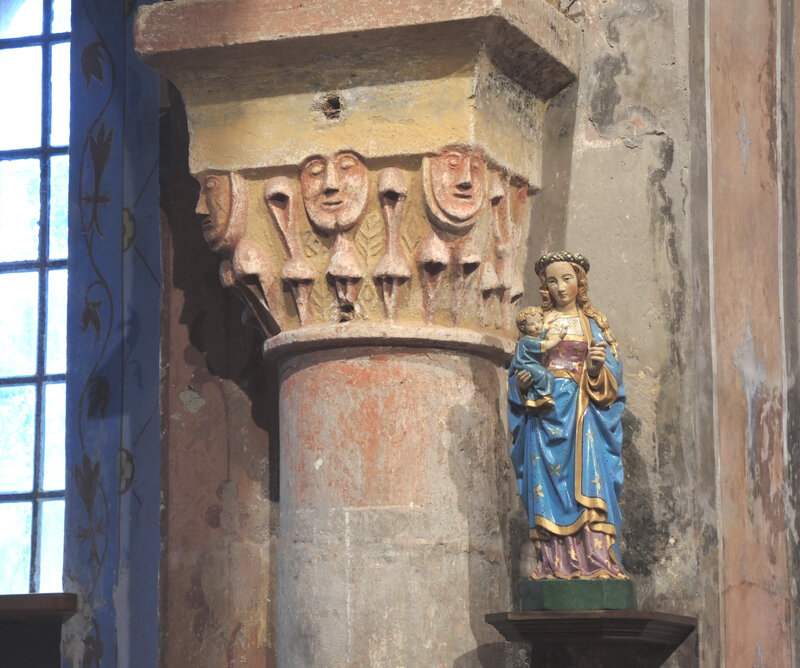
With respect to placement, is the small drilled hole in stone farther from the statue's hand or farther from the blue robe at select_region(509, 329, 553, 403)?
the statue's hand

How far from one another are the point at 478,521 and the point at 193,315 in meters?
1.50

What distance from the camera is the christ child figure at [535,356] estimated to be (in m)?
5.34

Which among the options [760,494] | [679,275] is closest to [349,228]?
[679,275]

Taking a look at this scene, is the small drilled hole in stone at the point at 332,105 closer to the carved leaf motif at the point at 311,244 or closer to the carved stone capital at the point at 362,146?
the carved stone capital at the point at 362,146

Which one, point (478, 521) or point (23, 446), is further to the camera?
point (23, 446)

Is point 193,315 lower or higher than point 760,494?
higher

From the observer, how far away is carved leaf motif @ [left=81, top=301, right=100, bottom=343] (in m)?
6.88

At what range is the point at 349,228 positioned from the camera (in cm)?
571

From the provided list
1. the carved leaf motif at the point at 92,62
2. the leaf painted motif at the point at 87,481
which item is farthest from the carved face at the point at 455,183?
the carved leaf motif at the point at 92,62

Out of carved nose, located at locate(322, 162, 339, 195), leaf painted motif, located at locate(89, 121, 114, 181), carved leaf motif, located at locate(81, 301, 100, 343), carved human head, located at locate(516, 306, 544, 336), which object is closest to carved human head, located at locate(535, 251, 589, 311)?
carved human head, located at locate(516, 306, 544, 336)

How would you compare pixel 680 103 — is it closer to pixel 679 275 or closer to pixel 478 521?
pixel 679 275

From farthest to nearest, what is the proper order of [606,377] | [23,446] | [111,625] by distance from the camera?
[23,446] < [111,625] < [606,377]

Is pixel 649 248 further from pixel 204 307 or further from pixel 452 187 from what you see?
pixel 204 307

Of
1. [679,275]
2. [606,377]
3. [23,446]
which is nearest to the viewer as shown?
[606,377]
